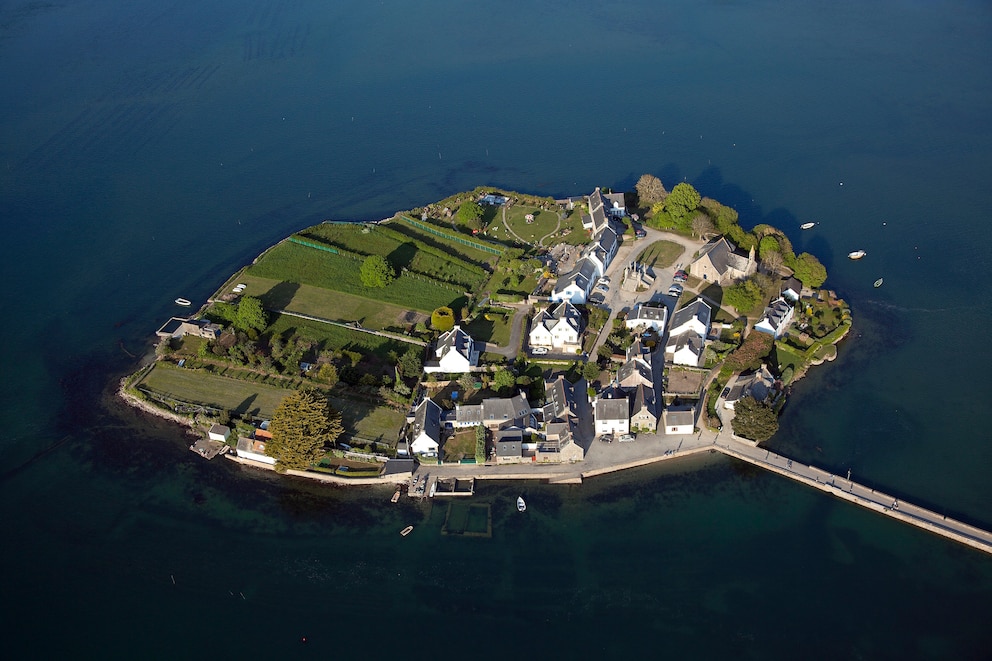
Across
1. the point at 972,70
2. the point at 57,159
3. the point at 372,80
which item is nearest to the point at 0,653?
the point at 57,159

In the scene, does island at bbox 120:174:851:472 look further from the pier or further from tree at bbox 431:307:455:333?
the pier

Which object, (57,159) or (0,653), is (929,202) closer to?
(0,653)

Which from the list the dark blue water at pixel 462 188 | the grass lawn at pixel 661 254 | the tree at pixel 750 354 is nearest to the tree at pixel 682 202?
the grass lawn at pixel 661 254

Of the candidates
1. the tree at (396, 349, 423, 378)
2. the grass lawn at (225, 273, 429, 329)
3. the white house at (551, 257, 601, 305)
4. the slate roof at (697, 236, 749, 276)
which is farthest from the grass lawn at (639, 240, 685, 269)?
the tree at (396, 349, 423, 378)

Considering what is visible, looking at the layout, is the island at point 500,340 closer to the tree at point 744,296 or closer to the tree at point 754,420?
the tree at point 754,420

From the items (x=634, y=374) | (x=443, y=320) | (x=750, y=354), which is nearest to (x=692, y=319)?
(x=750, y=354)

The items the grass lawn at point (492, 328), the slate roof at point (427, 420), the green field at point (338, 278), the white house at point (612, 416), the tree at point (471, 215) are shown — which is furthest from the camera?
the tree at point (471, 215)

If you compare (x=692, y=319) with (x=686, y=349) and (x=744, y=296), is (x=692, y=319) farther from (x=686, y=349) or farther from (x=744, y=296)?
(x=744, y=296)
